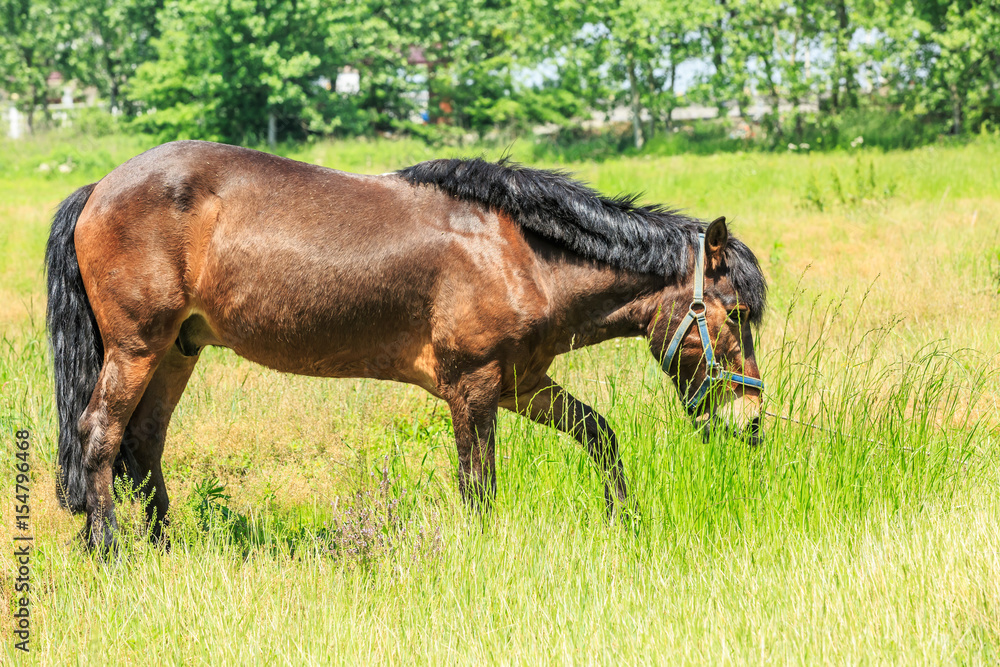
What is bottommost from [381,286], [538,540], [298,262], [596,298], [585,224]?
[538,540]

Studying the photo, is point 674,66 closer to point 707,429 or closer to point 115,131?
point 115,131

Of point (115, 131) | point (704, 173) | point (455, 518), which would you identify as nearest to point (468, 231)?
point (455, 518)

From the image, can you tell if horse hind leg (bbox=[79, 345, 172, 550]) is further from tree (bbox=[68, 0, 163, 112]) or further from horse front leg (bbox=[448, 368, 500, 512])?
tree (bbox=[68, 0, 163, 112])

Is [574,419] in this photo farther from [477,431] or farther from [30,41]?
[30,41]

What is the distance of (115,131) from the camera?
2945 centimetres

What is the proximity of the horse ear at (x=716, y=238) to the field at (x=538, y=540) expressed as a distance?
60 cm

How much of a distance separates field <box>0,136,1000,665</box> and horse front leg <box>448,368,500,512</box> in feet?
0.31

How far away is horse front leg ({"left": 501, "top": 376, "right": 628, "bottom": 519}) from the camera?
12.8ft

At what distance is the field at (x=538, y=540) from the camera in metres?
2.72

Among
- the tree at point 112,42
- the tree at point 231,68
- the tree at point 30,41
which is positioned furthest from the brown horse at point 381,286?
the tree at point 30,41

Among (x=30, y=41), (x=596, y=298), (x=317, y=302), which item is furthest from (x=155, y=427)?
(x=30, y=41)

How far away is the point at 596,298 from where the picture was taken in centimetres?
380

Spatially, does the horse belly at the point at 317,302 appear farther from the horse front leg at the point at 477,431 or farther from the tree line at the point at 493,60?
the tree line at the point at 493,60

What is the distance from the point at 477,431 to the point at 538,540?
576mm
